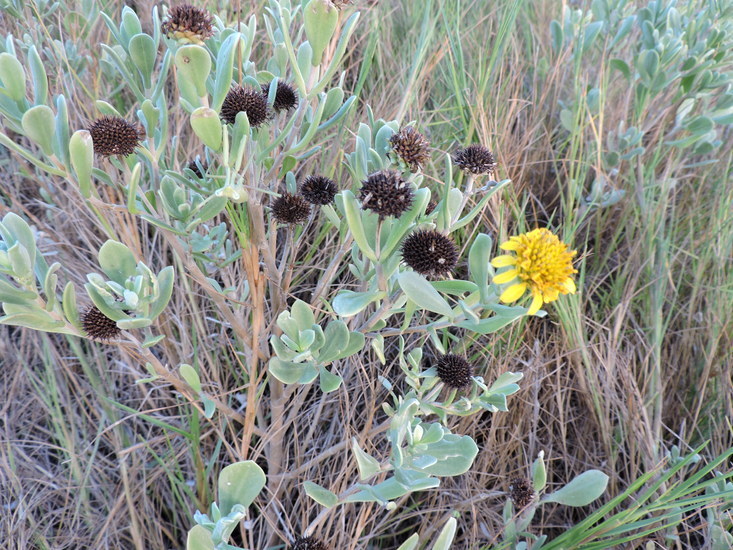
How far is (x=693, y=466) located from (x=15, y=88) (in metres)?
1.54

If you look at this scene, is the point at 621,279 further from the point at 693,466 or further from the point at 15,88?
the point at 15,88

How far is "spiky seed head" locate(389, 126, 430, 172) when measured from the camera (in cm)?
90

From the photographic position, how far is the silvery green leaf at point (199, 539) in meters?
0.83

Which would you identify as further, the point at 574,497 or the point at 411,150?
the point at 574,497

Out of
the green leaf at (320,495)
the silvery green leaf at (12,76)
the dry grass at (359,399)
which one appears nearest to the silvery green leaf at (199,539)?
the green leaf at (320,495)

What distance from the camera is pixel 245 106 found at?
3.09 ft

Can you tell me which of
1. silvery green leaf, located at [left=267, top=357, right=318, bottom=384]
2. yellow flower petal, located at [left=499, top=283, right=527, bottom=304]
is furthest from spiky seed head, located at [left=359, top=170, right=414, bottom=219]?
silvery green leaf, located at [left=267, top=357, right=318, bottom=384]

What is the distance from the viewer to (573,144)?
165 centimetres

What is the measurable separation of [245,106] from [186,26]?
140 millimetres

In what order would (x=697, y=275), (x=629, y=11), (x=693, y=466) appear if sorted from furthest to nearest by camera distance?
1. (x=629, y=11)
2. (x=697, y=275)
3. (x=693, y=466)

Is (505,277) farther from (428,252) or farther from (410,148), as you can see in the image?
(410,148)

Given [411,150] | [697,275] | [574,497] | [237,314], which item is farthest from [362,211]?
[697,275]

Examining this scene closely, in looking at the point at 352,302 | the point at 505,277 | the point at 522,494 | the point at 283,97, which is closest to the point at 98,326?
the point at 352,302

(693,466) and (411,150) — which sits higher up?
(411,150)
